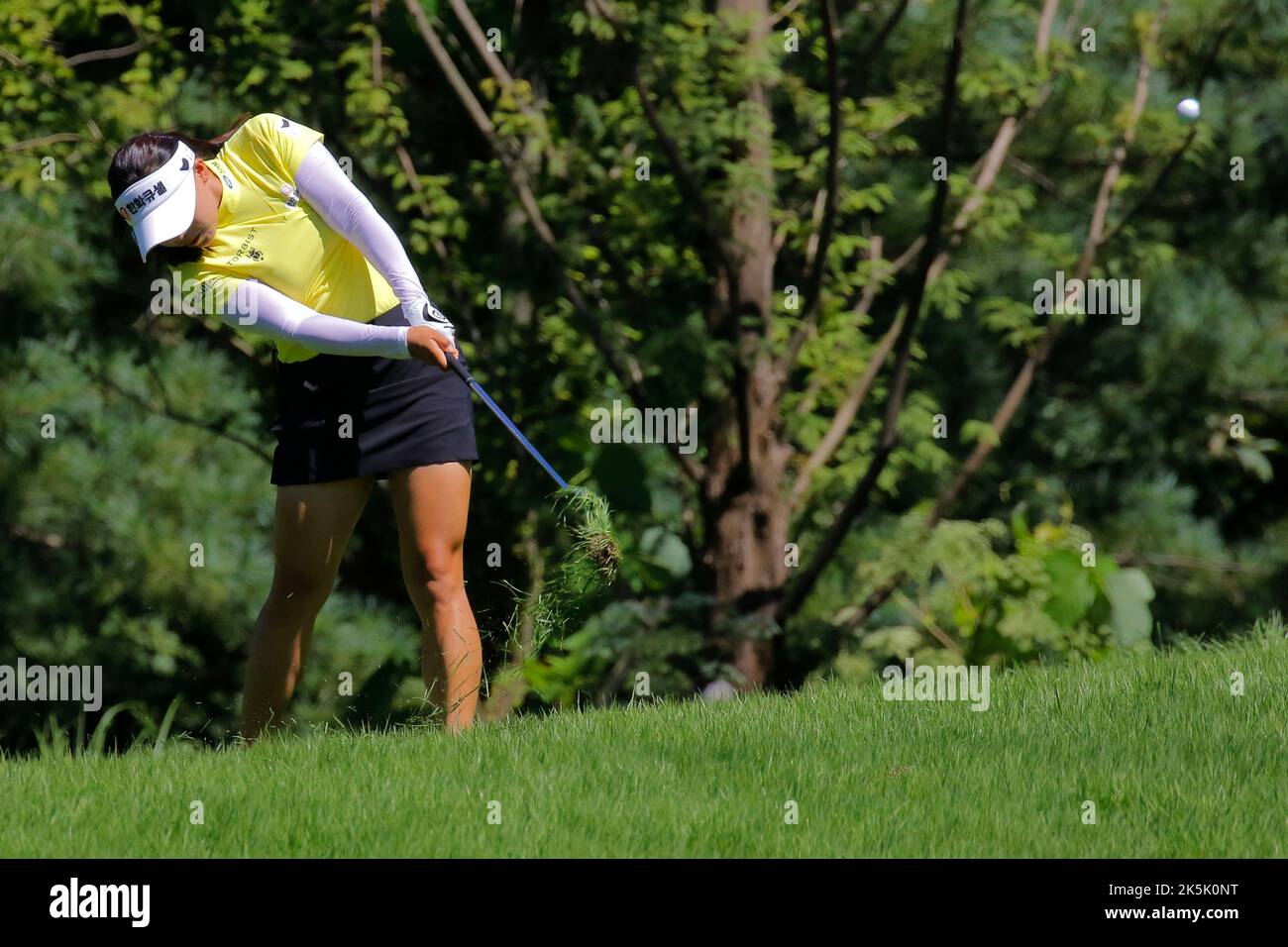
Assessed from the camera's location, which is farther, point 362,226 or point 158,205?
point 362,226

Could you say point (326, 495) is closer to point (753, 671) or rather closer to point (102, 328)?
point (753, 671)

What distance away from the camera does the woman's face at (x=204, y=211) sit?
446cm

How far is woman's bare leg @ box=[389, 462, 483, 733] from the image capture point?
4.71 meters

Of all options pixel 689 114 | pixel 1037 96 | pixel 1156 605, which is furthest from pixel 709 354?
pixel 1156 605

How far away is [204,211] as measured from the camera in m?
4.49

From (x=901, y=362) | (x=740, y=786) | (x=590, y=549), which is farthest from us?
(x=901, y=362)

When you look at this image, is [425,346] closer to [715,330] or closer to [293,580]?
[293,580]

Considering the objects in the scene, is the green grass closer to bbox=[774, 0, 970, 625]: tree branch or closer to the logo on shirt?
the logo on shirt

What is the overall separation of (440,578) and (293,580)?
0.47m

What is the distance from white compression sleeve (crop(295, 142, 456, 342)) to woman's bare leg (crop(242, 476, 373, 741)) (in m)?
0.58

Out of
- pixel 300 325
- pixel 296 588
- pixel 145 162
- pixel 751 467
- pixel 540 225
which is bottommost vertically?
pixel 296 588

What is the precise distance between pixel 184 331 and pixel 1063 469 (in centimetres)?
697

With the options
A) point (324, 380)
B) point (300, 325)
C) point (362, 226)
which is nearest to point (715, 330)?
point (324, 380)

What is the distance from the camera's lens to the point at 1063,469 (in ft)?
42.1
